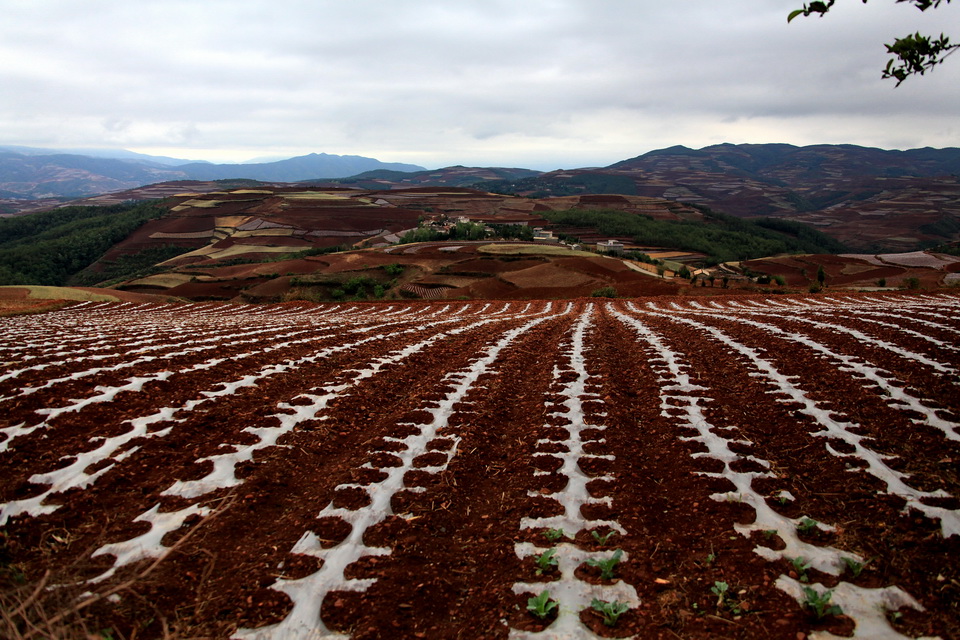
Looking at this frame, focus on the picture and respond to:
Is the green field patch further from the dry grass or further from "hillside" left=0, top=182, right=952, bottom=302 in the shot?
the dry grass

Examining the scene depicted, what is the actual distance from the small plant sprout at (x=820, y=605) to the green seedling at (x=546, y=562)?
1.81 m

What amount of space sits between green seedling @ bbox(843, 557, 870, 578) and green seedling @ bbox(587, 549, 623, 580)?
1729 millimetres

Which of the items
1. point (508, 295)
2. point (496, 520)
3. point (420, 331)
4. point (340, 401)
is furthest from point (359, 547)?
point (508, 295)

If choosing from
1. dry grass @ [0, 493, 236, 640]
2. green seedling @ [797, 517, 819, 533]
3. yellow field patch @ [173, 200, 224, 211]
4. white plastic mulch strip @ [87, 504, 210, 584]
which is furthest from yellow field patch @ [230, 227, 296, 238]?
green seedling @ [797, 517, 819, 533]

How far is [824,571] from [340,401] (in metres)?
6.45

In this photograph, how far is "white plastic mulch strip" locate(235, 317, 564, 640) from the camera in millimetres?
3273

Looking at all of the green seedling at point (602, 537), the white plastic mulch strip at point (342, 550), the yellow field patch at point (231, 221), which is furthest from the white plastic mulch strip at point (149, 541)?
the yellow field patch at point (231, 221)

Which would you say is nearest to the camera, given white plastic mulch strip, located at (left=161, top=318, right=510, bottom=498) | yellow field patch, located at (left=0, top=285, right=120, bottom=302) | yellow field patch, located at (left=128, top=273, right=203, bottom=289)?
white plastic mulch strip, located at (left=161, top=318, right=510, bottom=498)

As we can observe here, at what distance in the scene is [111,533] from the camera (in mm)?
4238

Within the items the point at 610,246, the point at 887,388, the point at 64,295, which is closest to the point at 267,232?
the point at 610,246

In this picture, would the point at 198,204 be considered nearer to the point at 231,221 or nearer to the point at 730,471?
the point at 231,221

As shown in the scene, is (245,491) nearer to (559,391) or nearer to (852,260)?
(559,391)

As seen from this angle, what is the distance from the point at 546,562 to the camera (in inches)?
151

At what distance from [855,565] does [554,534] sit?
2.32 m
